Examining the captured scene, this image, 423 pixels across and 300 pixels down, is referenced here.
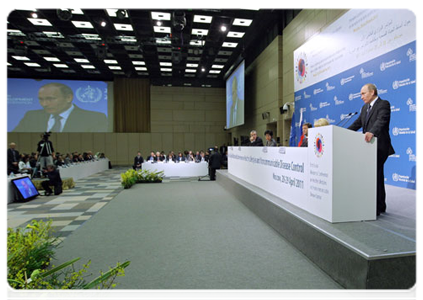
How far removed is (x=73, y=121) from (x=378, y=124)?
17.7 meters

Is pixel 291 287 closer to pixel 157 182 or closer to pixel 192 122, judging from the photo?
pixel 157 182

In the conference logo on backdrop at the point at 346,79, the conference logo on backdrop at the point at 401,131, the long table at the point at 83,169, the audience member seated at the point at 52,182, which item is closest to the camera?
the conference logo on backdrop at the point at 401,131

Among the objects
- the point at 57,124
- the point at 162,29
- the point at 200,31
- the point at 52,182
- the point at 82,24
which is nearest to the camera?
the point at 52,182

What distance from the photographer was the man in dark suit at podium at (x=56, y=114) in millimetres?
16719

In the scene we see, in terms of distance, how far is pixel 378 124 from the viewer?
8.71ft

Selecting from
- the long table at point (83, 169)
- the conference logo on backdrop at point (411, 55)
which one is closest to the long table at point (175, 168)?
the long table at point (83, 169)

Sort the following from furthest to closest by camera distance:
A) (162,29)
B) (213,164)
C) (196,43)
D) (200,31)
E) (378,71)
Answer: (196,43) → (200,31) → (162,29) → (213,164) → (378,71)

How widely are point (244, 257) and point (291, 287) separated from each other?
2.15ft

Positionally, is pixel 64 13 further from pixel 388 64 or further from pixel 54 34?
pixel 388 64

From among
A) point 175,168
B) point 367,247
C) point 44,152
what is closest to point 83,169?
point 44,152

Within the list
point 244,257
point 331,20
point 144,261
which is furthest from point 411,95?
point 144,261

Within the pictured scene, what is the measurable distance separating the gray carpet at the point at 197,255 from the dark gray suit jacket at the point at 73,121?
14.0 meters

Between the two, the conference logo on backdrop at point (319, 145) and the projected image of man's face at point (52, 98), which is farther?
the projected image of man's face at point (52, 98)

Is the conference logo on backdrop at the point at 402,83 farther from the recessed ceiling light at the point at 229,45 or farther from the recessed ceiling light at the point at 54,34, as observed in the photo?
the recessed ceiling light at the point at 54,34
